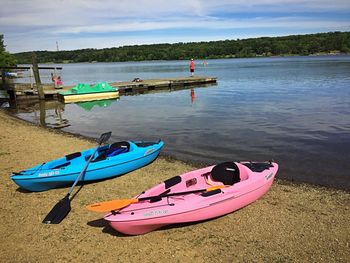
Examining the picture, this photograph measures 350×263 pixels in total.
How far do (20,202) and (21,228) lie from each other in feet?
4.43

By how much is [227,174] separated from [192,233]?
1770 mm

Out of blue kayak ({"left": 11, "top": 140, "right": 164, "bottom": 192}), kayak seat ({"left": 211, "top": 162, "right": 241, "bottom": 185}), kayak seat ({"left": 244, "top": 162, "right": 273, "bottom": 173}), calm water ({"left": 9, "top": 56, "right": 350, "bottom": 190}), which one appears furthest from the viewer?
calm water ({"left": 9, "top": 56, "right": 350, "bottom": 190})

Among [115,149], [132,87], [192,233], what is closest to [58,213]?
[192,233]

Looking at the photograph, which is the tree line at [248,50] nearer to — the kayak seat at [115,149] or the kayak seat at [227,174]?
the kayak seat at [115,149]

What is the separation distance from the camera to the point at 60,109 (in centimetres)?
2477

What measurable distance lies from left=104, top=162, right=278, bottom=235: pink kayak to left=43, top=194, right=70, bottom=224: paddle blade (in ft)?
4.57

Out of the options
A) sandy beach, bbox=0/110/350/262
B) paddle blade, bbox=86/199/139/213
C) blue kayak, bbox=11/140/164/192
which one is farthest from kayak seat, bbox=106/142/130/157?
paddle blade, bbox=86/199/139/213

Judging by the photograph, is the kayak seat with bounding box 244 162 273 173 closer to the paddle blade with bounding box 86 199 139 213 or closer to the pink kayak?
the pink kayak

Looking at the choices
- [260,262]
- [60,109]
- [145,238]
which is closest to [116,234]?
[145,238]

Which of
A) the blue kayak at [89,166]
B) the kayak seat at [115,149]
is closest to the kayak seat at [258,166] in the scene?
the blue kayak at [89,166]

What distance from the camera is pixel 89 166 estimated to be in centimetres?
857

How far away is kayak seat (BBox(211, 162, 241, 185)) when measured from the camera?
7.50m

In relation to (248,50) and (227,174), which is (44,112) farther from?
(248,50)

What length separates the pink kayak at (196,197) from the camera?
605 centimetres
